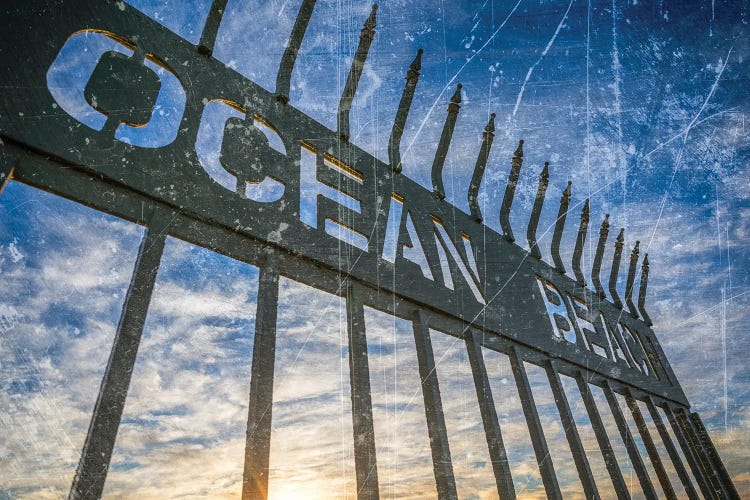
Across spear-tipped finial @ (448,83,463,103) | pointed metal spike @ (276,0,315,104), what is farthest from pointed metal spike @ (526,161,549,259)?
pointed metal spike @ (276,0,315,104)

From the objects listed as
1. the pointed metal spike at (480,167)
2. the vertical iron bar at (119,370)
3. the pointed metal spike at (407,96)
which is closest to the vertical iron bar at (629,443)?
the pointed metal spike at (480,167)

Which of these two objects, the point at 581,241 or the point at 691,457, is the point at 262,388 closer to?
the point at 581,241

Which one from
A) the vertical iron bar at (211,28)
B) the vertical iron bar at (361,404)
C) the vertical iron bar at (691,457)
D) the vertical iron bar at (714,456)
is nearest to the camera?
the vertical iron bar at (361,404)

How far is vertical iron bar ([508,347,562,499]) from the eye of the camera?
4.00m

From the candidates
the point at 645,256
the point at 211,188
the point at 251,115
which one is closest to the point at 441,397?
the point at 211,188

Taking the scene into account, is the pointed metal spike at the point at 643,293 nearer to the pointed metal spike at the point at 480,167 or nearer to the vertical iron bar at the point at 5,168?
the pointed metal spike at the point at 480,167

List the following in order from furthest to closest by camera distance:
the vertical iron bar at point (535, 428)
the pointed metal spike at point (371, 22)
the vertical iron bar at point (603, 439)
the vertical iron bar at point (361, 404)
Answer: the vertical iron bar at point (603, 439)
the vertical iron bar at point (535, 428)
the pointed metal spike at point (371, 22)
the vertical iron bar at point (361, 404)

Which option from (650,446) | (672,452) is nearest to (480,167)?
(650,446)

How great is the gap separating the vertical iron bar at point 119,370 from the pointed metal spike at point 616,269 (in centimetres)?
658

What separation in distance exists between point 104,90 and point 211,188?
76 cm

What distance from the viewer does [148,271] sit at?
237cm

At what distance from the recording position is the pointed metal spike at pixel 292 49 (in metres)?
3.44

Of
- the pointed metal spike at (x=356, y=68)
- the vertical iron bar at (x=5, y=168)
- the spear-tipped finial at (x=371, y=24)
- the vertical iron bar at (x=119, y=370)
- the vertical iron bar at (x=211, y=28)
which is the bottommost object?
the vertical iron bar at (x=119, y=370)

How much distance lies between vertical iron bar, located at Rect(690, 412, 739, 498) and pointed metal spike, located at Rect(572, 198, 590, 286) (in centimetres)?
365
